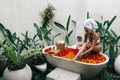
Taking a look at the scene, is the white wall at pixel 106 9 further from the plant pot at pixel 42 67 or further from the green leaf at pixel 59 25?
the plant pot at pixel 42 67

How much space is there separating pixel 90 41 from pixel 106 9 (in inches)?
23.7

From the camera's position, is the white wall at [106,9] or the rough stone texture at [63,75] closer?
the rough stone texture at [63,75]

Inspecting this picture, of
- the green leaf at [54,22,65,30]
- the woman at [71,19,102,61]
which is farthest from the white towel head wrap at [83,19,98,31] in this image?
the green leaf at [54,22,65,30]

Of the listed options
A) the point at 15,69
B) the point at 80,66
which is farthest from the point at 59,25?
the point at 15,69

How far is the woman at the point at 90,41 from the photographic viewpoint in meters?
2.06

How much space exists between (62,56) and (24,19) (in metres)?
0.96

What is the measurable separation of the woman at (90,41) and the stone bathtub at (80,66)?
9 cm

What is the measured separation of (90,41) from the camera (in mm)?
2189

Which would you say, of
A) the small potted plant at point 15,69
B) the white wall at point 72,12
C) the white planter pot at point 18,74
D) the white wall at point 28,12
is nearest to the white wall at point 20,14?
the white wall at point 28,12

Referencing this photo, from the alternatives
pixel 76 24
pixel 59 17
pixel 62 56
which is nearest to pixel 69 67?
pixel 62 56

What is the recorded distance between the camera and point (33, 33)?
2891 mm

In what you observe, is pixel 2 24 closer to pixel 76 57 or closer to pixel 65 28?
pixel 65 28

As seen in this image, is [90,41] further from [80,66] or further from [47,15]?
[47,15]

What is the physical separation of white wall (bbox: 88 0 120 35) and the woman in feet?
1.76
